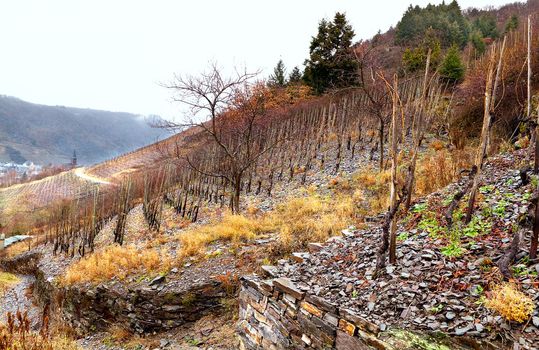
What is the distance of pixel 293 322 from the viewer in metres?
4.64

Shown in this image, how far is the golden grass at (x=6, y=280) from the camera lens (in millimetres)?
16391

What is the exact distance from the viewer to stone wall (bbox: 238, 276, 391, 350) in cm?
376

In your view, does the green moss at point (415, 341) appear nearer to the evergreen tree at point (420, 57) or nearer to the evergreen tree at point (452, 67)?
the evergreen tree at point (420, 57)

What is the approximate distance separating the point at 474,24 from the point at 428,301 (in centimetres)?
4560

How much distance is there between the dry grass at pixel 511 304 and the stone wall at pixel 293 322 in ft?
4.09

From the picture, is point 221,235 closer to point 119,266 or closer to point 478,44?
point 119,266

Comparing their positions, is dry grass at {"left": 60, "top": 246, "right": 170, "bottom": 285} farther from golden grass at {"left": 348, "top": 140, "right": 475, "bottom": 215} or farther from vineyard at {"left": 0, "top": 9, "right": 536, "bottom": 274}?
golden grass at {"left": 348, "top": 140, "right": 475, "bottom": 215}

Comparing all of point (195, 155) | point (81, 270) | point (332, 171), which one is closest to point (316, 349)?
point (81, 270)

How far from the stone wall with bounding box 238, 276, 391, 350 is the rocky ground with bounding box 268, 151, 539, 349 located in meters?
0.21

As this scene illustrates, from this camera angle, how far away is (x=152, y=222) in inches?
583

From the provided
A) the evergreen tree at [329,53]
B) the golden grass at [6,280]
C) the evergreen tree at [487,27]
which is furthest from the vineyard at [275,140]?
the evergreen tree at [487,27]

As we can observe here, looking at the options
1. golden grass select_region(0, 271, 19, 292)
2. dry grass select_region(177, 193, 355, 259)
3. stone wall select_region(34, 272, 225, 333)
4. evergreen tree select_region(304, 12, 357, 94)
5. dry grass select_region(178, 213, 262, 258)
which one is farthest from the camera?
evergreen tree select_region(304, 12, 357, 94)

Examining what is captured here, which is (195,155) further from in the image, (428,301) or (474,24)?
(474,24)

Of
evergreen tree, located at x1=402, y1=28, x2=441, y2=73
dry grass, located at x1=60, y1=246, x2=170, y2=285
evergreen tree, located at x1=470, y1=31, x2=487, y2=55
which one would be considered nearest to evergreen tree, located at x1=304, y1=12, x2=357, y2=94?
evergreen tree, located at x1=402, y1=28, x2=441, y2=73
